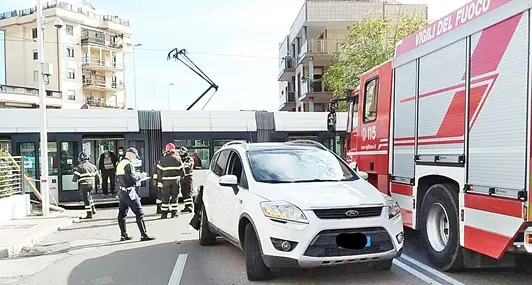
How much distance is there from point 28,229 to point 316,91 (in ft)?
86.5

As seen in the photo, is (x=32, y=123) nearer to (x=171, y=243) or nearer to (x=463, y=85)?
(x=171, y=243)

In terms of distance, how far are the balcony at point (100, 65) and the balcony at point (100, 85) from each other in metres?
1.46

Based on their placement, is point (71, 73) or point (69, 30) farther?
point (69, 30)

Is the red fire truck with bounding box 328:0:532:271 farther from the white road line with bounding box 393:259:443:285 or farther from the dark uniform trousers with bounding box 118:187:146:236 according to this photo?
the dark uniform trousers with bounding box 118:187:146:236

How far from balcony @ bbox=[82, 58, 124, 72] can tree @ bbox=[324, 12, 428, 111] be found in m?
41.4

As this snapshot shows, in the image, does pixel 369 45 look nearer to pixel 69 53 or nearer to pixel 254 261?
pixel 254 261

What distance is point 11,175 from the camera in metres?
12.9

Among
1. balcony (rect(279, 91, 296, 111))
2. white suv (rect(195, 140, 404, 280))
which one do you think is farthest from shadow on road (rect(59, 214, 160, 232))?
balcony (rect(279, 91, 296, 111))

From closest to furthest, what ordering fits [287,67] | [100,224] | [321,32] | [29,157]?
[100,224], [29,157], [321,32], [287,67]

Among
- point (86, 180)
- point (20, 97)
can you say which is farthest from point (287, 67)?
point (86, 180)

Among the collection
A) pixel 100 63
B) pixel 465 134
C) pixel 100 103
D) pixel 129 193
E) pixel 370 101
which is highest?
pixel 100 63

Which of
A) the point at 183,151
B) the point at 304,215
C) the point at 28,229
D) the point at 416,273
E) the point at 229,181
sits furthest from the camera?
the point at 183,151

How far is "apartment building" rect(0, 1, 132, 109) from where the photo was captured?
53.8 meters

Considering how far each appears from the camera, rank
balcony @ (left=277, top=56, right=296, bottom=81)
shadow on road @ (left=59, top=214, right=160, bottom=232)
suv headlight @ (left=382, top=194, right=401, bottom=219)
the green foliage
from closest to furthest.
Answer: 1. suv headlight @ (left=382, top=194, right=401, bottom=219)
2. shadow on road @ (left=59, top=214, right=160, bottom=232)
3. the green foliage
4. balcony @ (left=277, top=56, right=296, bottom=81)
